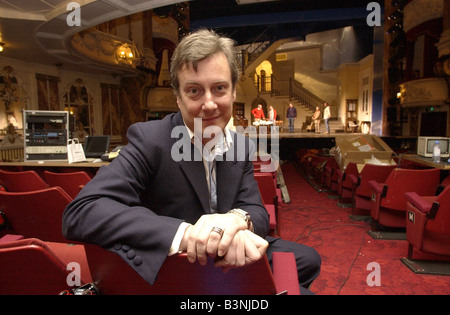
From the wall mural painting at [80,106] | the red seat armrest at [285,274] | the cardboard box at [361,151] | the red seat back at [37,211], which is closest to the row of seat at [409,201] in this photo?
the cardboard box at [361,151]

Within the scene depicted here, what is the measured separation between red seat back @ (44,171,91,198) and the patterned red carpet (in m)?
2.20

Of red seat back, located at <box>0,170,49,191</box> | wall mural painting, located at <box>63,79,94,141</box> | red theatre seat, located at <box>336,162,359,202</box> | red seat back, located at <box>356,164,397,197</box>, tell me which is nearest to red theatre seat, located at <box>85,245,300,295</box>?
red seat back, located at <box>0,170,49,191</box>

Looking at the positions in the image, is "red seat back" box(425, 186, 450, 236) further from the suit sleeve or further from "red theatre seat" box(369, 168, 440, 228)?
the suit sleeve

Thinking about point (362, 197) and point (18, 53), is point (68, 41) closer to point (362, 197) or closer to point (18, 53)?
point (18, 53)

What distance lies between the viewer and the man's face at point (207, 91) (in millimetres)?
958

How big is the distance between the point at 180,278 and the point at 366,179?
3.63 metres

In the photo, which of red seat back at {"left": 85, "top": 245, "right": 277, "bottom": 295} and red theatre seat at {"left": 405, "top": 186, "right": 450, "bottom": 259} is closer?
red seat back at {"left": 85, "top": 245, "right": 277, "bottom": 295}

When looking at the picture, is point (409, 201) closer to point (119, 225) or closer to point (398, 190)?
point (398, 190)

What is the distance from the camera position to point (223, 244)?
0.65 meters

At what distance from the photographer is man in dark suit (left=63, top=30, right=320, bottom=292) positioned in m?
0.69

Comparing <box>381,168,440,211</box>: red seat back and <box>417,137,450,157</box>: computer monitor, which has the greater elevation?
<box>417,137,450,157</box>: computer monitor

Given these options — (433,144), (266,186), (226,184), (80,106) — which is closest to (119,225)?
(226,184)
